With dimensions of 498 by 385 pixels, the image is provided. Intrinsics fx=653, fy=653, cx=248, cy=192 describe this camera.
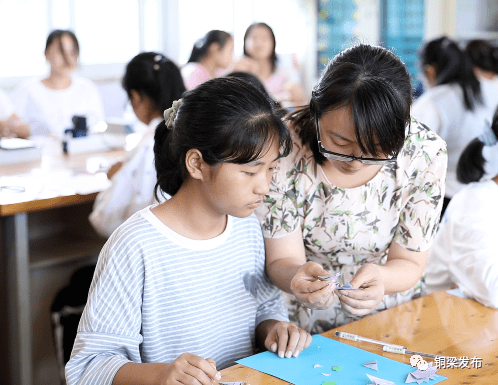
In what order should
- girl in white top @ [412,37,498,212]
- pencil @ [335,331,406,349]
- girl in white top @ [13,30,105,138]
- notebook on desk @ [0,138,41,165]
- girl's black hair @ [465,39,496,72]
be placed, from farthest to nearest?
1. girl in white top @ [13,30,105,138]
2. girl's black hair @ [465,39,496,72]
3. girl in white top @ [412,37,498,212]
4. notebook on desk @ [0,138,41,165]
5. pencil @ [335,331,406,349]

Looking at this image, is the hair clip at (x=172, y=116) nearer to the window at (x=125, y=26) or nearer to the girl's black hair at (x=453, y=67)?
the girl's black hair at (x=453, y=67)

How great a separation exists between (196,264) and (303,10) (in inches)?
240

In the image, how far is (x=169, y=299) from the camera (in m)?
1.35

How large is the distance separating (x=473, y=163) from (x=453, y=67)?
163 centimetres

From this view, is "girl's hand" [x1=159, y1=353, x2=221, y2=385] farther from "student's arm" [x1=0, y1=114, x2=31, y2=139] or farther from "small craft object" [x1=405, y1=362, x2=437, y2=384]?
"student's arm" [x1=0, y1=114, x2=31, y2=139]

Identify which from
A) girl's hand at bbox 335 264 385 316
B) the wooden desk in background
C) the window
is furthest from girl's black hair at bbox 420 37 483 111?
the window

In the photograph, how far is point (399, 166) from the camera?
1514mm

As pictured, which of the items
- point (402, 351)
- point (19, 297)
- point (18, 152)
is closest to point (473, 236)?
point (402, 351)

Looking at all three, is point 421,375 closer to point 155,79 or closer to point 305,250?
point 305,250

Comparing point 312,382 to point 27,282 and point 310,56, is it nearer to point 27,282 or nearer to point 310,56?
point 27,282

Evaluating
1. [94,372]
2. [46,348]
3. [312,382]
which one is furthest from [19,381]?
[312,382]

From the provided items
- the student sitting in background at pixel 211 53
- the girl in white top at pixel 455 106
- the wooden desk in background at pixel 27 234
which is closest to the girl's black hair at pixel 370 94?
the wooden desk in background at pixel 27 234

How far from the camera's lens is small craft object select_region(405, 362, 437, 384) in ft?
3.94

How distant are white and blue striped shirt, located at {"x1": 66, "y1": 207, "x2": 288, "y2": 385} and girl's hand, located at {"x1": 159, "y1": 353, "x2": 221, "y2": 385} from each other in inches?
5.3
